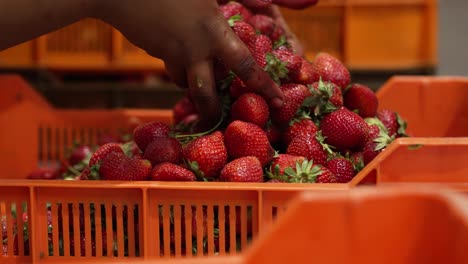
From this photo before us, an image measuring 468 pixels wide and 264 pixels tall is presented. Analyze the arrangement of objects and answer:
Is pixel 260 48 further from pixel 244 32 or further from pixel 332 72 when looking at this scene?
pixel 332 72

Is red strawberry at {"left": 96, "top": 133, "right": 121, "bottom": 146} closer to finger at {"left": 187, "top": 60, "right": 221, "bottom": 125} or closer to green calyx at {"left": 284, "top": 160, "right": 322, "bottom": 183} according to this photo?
finger at {"left": 187, "top": 60, "right": 221, "bottom": 125}

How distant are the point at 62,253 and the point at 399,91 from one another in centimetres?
121

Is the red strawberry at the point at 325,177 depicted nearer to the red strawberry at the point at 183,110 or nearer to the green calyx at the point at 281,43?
the green calyx at the point at 281,43

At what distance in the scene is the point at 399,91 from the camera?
7.30 ft

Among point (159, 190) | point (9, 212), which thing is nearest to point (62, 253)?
point (9, 212)

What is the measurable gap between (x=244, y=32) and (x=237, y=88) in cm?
13

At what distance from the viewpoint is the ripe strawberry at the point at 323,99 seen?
167 centimetres

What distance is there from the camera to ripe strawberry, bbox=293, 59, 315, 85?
1702mm

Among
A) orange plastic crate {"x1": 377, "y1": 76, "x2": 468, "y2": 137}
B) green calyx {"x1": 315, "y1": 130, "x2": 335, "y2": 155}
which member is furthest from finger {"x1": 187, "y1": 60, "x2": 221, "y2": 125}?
orange plastic crate {"x1": 377, "y1": 76, "x2": 468, "y2": 137}

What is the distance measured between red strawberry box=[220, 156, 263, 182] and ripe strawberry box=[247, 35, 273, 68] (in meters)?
0.27

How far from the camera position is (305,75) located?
1714mm

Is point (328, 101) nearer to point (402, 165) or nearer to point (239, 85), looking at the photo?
point (239, 85)

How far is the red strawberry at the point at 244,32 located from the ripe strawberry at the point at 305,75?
139mm

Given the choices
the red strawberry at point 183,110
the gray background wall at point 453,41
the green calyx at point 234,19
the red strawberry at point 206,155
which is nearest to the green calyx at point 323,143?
the red strawberry at point 206,155
